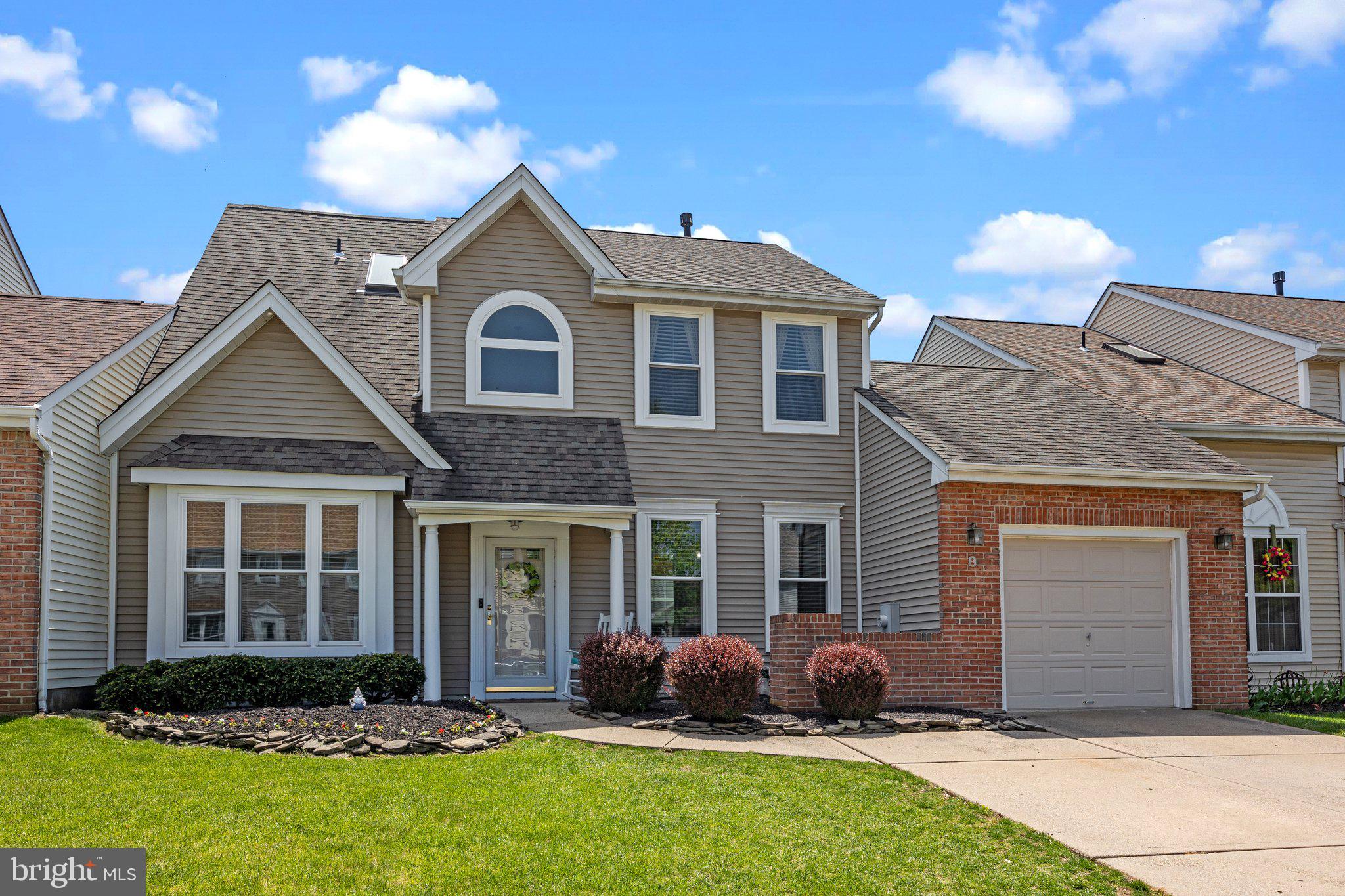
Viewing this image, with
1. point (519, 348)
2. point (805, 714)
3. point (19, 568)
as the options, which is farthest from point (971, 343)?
point (19, 568)

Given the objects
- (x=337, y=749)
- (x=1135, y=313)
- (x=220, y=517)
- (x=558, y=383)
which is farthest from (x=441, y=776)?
(x=1135, y=313)

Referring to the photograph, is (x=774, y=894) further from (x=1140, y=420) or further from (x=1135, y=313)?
(x=1135, y=313)

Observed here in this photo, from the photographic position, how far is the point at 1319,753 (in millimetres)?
11430

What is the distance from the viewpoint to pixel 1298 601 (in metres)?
18.1

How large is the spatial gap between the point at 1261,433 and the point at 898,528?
21.8ft

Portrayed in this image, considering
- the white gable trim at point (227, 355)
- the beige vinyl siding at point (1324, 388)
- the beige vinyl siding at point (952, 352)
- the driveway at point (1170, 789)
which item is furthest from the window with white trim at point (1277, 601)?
the white gable trim at point (227, 355)

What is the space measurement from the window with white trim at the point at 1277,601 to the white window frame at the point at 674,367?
879 cm

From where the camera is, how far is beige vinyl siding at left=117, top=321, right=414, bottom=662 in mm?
13531

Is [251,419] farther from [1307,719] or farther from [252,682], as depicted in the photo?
[1307,719]

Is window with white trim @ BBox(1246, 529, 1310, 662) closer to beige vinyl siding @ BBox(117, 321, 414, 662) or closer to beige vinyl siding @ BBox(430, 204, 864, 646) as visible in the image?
beige vinyl siding @ BBox(430, 204, 864, 646)

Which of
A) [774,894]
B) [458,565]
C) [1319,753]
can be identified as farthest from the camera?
[458,565]

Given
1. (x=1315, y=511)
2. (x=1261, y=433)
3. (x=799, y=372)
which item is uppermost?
(x=799, y=372)

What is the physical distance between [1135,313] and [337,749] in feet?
61.9

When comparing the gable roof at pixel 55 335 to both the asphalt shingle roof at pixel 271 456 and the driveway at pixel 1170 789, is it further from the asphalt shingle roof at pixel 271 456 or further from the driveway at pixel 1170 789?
the driveway at pixel 1170 789
